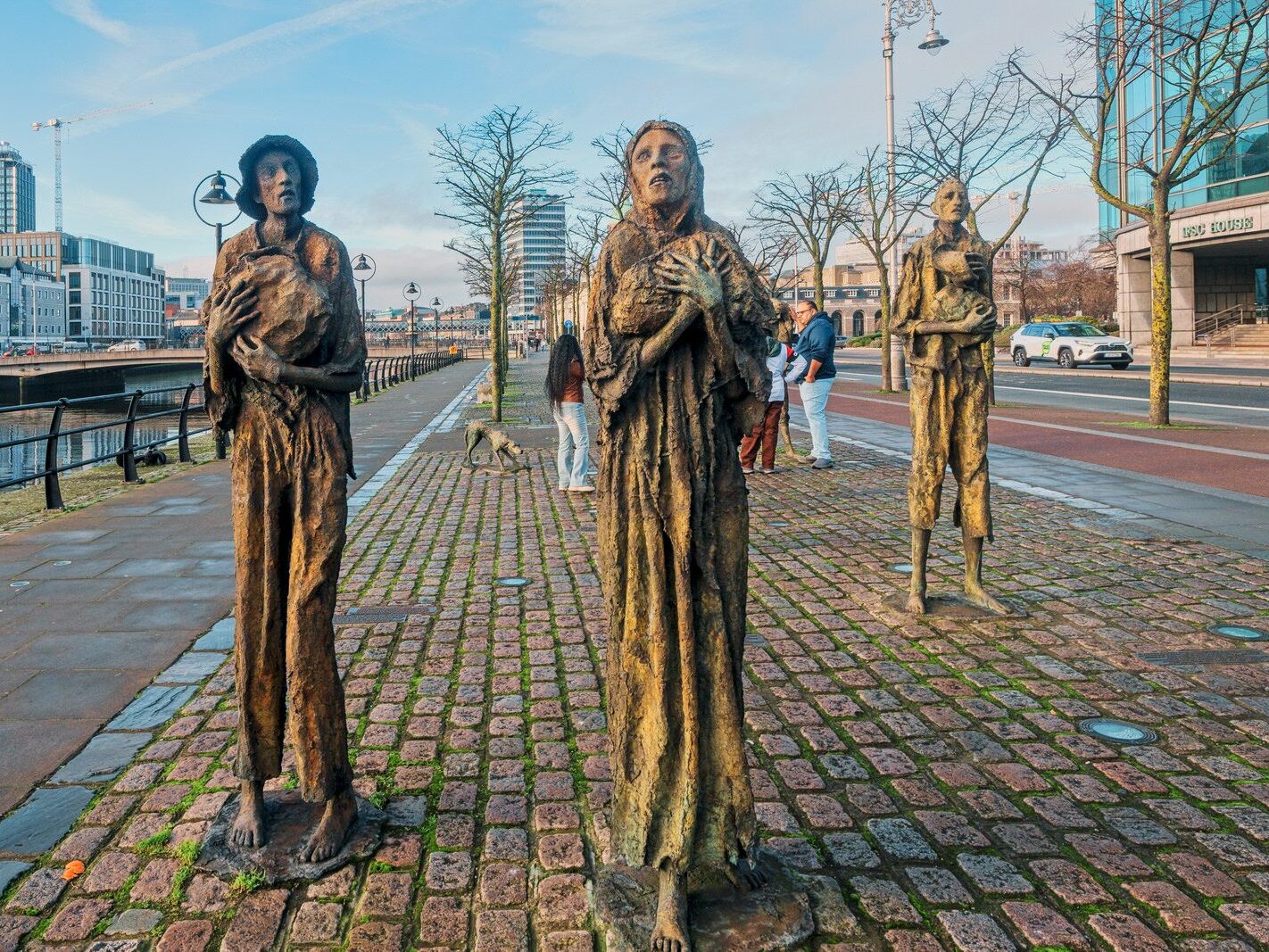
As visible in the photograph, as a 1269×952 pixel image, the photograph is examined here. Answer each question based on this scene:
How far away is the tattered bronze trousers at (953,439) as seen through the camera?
619 centimetres

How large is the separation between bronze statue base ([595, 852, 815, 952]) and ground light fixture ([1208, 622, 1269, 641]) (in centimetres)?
391

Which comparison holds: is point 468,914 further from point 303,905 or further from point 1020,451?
point 1020,451

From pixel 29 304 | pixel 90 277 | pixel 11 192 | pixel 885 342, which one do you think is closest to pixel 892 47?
A: pixel 885 342

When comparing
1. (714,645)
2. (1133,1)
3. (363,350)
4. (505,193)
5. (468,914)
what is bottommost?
(468,914)

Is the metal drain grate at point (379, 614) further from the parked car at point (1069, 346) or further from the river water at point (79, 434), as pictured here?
the parked car at point (1069, 346)

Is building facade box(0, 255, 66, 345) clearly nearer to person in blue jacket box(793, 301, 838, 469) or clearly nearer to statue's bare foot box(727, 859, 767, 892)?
person in blue jacket box(793, 301, 838, 469)

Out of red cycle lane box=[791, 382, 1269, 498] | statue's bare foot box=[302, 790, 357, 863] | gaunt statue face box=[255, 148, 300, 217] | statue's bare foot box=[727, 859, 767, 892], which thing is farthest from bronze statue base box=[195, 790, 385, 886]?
red cycle lane box=[791, 382, 1269, 498]

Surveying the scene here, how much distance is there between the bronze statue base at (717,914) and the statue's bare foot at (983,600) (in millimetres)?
3645

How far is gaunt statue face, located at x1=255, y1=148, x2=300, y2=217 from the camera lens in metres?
3.38

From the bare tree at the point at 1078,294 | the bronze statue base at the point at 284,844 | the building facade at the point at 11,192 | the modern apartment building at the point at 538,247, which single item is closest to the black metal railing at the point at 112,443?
the bronze statue base at the point at 284,844

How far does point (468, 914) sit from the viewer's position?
3.10 meters

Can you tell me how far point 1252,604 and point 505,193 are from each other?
18.7 meters

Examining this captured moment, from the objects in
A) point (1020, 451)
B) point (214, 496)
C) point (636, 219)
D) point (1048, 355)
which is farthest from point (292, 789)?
point (1048, 355)

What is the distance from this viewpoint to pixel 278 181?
11.1ft
